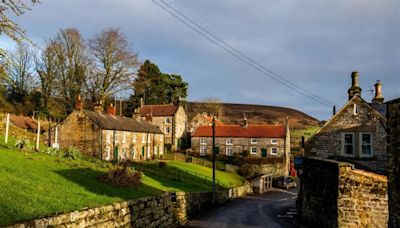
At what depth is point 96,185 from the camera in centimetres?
2044

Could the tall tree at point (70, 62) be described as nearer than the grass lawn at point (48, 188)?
No

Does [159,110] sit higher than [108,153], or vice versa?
[159,110]

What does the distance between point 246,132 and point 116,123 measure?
1059 inches

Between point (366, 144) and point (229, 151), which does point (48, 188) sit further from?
point (229, 151)

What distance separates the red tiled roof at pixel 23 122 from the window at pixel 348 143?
44214 mm

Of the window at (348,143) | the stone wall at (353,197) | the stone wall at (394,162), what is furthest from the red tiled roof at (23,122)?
the stone wall at (394,162)

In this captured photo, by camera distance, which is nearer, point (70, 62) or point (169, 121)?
point (70, 62)

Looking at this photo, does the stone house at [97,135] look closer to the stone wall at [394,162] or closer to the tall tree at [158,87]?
the tall tree at [158,87]

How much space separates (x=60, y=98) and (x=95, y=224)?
2031 inches

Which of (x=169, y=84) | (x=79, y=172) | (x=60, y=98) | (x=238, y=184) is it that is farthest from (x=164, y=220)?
(x=169, y=84)

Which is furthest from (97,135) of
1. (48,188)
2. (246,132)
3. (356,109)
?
(48,188)

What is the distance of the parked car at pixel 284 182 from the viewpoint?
6265 centimetres

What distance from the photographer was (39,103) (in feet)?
210

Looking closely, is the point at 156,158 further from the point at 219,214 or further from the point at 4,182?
the point at 4,182
